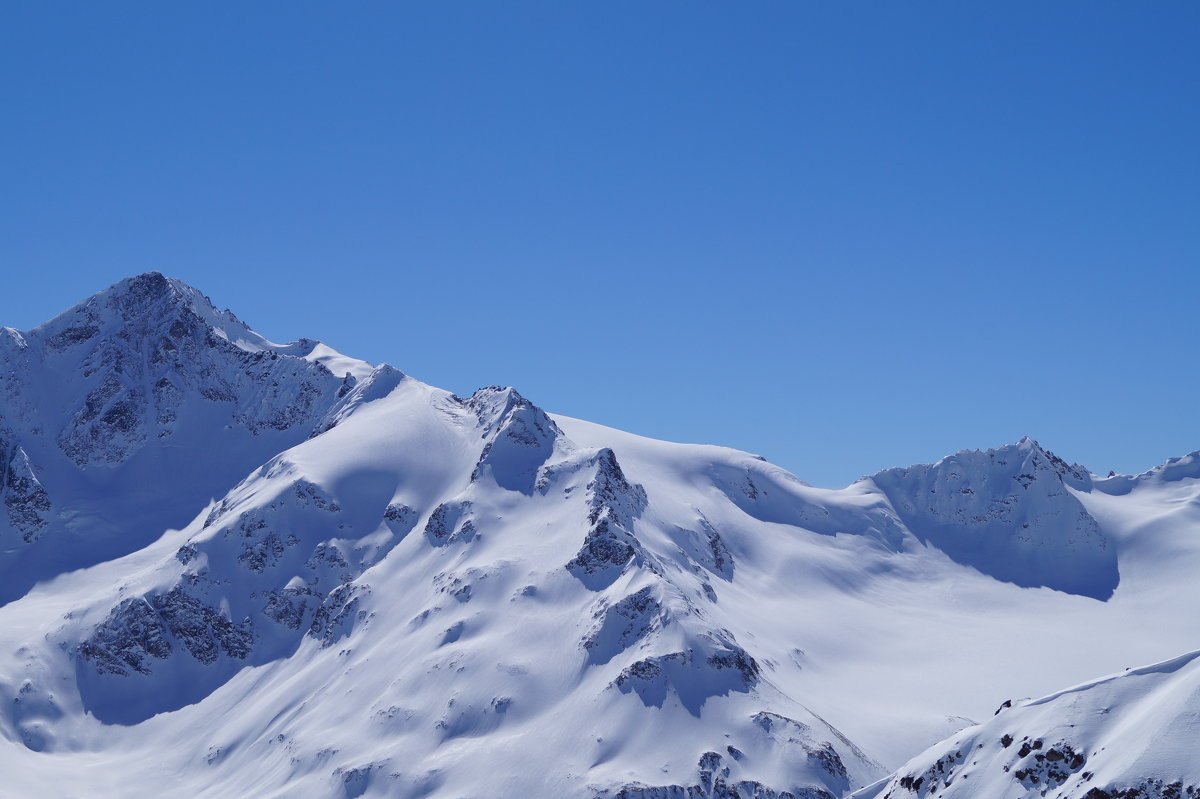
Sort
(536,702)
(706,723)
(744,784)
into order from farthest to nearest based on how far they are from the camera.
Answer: (536,702)
(706,723)
(744,784)

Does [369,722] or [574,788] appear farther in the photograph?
[369,722]

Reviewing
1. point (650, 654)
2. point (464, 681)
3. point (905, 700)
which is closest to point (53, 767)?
point (464, 681)

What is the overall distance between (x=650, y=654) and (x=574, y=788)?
23.3 meters

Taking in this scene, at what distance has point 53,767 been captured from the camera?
184 m

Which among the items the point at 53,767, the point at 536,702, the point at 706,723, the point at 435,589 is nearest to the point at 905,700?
the point at 706,723

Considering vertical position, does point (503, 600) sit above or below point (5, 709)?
above

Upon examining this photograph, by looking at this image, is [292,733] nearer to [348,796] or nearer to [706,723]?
[348,796]

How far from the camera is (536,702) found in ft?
532

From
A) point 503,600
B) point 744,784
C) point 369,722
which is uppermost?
point 503,600

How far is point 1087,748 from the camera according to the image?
75062mm

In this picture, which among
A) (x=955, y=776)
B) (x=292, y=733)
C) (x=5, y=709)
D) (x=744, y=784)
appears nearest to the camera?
(x=955, y=776)

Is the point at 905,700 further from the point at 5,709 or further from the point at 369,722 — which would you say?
the point at 5,709

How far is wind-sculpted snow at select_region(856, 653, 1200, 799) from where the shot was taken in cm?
6888

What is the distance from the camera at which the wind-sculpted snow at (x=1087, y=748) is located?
226 ft
